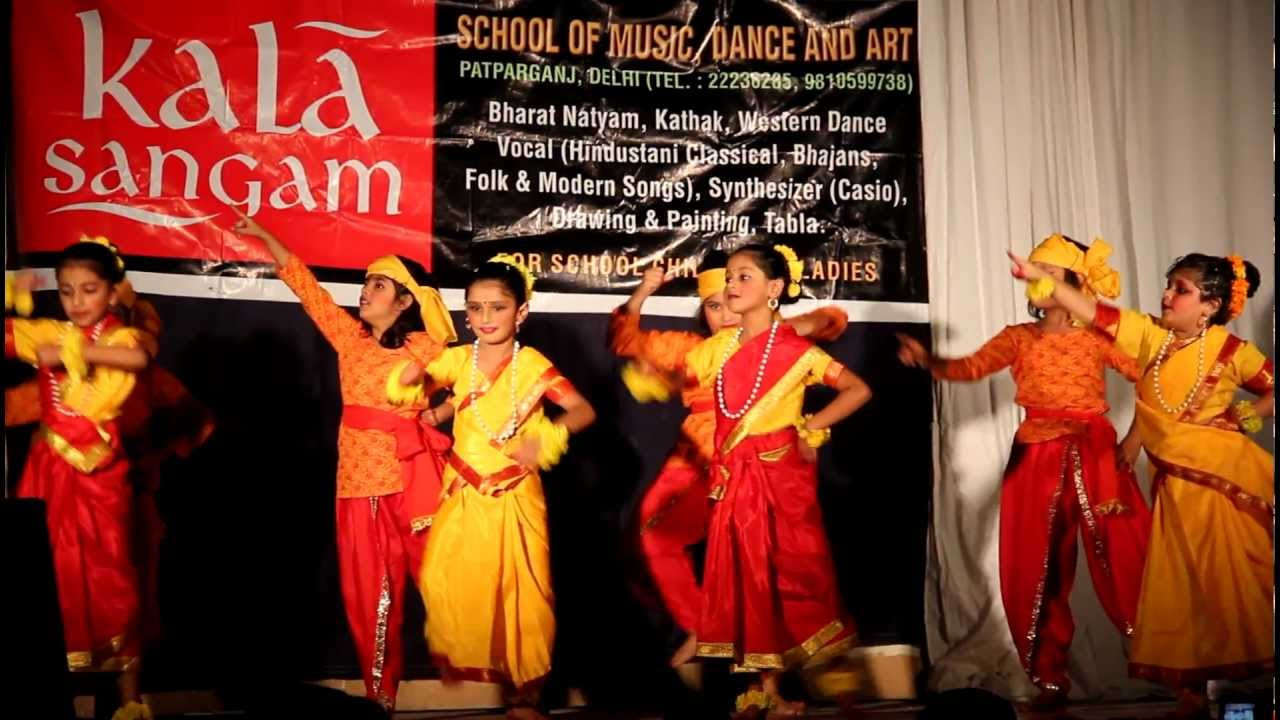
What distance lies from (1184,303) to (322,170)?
3304 mm

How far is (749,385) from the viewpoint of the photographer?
483 centimetres

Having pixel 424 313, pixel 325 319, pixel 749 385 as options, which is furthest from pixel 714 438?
pixel 325 319

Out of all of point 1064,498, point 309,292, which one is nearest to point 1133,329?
point 1064,498

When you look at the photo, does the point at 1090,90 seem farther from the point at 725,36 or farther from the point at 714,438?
the point at 714,438

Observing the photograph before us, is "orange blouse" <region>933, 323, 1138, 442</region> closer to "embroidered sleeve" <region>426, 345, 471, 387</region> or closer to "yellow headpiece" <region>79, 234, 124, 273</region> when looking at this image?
"embroidered sleeve" <region>426, 345, 471, 387</region>

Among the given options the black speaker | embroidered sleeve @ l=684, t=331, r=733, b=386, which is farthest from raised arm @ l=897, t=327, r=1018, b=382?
the black speaker

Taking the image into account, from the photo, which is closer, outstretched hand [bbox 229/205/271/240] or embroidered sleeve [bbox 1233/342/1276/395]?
embroidered sleeve [bbox 1233/342/1276/395]

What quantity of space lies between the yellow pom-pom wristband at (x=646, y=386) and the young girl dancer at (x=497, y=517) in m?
0.45

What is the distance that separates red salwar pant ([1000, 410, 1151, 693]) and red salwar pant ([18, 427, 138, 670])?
322cm

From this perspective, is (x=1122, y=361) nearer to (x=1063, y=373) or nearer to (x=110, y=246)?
(x=1063, y=373)

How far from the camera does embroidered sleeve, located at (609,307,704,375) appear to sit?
531cm

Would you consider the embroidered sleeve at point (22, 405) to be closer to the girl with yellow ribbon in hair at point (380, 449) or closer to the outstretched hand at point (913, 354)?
the girl with yellow ribbon in hair at point (380, 449)

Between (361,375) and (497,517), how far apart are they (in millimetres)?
774

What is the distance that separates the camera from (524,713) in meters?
4.75
